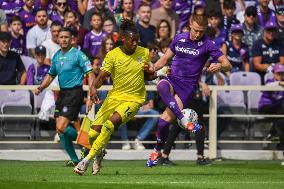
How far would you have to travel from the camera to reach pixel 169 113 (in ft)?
59.4

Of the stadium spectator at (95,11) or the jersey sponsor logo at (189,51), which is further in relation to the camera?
the stadium spectator at (95,11)

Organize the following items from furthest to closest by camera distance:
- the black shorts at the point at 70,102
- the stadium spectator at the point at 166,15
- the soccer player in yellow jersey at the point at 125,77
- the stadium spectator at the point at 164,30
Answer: the stadium spectator at the point at 166,15, the stadium spectator at the point at 164,30, the black shorts at the point at 70,102, the soccer player in yellow jersey at the point at 125,77

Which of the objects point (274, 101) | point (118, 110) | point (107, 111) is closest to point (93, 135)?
point (107, 111)

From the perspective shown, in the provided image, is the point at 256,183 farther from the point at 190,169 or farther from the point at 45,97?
the point at 45,97

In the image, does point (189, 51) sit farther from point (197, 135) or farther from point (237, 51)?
point (237, 51)

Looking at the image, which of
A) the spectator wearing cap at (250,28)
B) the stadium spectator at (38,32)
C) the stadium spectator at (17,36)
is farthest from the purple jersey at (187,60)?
the spectator wearing cap at (250,28)

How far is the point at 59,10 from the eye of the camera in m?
23.8

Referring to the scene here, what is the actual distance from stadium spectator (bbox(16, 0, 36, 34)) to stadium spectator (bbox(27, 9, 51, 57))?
326mm

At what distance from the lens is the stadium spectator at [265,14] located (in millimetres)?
24281

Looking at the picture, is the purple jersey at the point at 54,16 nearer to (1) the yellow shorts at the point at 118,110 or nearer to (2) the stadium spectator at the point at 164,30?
(2) the stadium spectator at the point at 164,30

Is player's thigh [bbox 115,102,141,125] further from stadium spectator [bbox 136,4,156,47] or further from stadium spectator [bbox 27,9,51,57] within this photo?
stadium spectator [bbox 27,9,51,57]

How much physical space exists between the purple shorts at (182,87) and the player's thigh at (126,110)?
6.80 ft

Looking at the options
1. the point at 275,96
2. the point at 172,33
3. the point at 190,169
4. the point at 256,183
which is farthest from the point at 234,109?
the point at 256,183

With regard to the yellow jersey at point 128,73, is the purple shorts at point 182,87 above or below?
below
